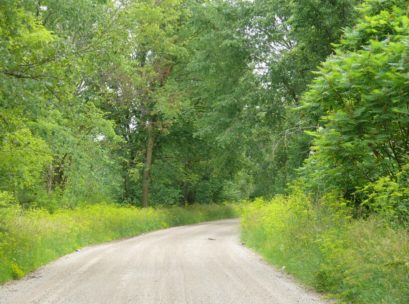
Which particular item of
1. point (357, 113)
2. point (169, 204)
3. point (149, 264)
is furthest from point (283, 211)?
point (169, 204)

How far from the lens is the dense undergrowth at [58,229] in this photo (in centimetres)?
1319

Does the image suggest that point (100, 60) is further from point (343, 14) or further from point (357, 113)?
point (343, 14)

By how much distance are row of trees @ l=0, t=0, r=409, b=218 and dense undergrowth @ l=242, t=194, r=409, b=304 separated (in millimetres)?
617

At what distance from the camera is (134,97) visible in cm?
3272

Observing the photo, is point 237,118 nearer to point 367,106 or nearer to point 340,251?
point 340,251

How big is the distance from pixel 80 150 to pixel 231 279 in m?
11.7

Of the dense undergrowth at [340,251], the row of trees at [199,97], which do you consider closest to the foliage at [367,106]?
the row of trees at [199,97]

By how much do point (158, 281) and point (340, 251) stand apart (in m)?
4.01

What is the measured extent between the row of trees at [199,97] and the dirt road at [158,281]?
270 centimetres

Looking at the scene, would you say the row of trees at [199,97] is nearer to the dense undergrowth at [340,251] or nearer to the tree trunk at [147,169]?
the tree trunk at [147,169]

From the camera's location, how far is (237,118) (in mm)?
28547

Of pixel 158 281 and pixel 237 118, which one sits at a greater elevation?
pixel 237 118

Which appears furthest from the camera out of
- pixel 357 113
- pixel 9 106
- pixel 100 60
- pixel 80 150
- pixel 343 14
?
pixel 80 150

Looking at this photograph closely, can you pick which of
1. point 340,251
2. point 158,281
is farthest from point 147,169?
point 340,251
